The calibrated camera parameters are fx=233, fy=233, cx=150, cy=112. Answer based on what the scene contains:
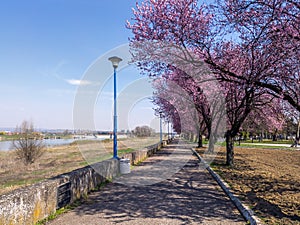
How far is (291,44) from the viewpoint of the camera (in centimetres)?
575

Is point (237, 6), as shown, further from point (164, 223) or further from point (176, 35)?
point (164, 223)

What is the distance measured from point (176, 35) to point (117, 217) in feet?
18.1

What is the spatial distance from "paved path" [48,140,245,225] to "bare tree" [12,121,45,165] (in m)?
11.8

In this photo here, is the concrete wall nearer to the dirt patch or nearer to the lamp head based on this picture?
the dirt patch

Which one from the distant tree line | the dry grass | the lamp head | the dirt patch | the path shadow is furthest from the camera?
the distant tree line

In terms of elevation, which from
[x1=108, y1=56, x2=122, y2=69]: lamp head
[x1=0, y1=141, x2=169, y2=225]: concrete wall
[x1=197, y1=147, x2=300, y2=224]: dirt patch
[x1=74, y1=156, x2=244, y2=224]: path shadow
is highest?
[x1=108, y1=56, x2=122, y2=69]: lamp head

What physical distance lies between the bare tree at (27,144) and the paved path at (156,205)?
38.7 feet

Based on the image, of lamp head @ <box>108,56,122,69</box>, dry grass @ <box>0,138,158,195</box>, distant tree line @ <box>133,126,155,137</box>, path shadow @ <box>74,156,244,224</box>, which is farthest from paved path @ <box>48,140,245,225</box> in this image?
distant tree line @ <box>133,126,155,137</box>

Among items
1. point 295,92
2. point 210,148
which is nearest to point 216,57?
point 295,92

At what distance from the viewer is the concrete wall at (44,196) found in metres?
3.80

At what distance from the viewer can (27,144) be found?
17.8m

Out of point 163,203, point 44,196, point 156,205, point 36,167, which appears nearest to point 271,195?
point 163,203

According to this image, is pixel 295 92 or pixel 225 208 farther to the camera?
pixel 295 92

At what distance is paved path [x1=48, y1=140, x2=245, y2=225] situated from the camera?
15.7 feet
